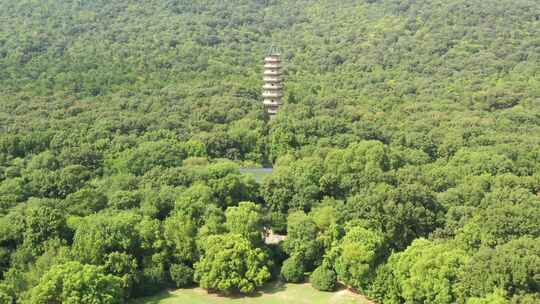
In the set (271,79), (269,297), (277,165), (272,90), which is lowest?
(269,297)

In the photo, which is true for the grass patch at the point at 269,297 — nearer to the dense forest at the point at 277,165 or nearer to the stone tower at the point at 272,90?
the dense forest at the point at 277,165

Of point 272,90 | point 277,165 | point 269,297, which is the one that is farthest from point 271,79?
point 269,297

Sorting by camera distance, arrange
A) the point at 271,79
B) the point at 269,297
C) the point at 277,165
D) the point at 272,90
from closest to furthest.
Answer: the point at 269,297 → the point at 277,165 → the point at 271,79 → the point at 272,90

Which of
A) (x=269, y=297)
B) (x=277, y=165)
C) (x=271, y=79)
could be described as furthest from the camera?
(x=271, y=79)

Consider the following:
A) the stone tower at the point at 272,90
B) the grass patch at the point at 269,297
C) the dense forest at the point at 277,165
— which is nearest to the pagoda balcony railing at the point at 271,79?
the stone tower at the point at 272,90

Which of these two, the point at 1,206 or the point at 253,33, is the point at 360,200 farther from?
the point at 253,33

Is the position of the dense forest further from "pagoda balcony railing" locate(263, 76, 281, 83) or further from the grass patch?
"pagoda balcony railing" locate(263, 76, 281, 83)

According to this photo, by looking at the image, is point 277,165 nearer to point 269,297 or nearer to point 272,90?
point 269,297
